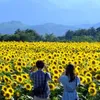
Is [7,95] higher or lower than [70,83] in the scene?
lower

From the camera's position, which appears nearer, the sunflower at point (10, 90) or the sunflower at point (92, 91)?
the sunflower at point (10, 90)

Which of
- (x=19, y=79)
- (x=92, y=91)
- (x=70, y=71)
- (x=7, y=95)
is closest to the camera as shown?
(x=70, y=71)

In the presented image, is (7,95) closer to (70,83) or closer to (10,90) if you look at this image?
(10,90)

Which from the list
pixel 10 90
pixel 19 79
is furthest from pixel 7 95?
pixel 19 79

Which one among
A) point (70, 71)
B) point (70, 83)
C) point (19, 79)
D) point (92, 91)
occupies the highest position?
point (70, 71)

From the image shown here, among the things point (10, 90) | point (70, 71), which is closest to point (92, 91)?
point (10, 90)

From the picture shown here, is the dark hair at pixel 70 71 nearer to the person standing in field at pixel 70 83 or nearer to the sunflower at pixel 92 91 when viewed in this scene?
the person standing in field at pixel 70 83

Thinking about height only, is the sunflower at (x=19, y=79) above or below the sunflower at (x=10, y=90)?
above

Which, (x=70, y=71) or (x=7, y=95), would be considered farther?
(x=7, y=95)

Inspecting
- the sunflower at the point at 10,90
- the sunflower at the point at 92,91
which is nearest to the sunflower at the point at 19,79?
the sunflower at the point at 10,90

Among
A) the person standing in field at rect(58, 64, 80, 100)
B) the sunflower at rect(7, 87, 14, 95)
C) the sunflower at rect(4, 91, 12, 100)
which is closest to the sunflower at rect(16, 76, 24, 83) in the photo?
the sunflower at rect(7, 87, 14, 95)

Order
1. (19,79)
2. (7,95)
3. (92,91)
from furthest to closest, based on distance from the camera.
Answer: (19,79) → (92,91) → (7,95)

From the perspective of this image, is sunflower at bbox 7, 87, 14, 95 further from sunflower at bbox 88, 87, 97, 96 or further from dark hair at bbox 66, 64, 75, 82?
dark hair at bbox 66, 64, 75, 82

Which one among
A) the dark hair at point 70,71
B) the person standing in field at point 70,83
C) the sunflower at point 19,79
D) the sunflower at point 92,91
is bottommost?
the sunflower at point 92,91
